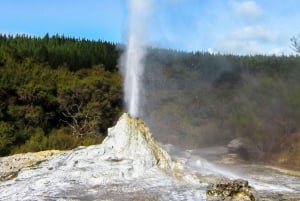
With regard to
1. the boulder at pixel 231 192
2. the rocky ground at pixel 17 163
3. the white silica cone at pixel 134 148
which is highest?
the white silica cone at pixel 134 148

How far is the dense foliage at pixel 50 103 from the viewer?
24.0 meters

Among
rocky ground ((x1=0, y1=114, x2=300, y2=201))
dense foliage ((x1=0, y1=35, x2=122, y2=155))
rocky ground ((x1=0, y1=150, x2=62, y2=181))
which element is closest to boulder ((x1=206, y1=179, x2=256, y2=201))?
rocky ground ((x1=0, y1=114, x2=300, y2=201))

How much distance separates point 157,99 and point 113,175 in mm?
21412

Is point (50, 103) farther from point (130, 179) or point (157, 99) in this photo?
point (130, 179)

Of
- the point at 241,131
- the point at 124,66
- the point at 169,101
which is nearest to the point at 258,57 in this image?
the point at 169,101

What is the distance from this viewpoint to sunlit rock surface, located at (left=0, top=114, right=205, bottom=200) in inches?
402

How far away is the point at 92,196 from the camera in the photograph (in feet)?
33.2

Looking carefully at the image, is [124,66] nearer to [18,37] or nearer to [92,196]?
[92,196]

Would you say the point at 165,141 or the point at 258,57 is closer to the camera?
the point at 165,141

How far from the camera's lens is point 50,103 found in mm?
→ 28359

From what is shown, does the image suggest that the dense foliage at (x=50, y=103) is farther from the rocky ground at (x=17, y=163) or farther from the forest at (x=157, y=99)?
the rocky ground at (x=17, y=163)

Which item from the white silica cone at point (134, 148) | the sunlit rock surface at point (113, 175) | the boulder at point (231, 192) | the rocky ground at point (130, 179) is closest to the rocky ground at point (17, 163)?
the rocky ground at point (130, 179)

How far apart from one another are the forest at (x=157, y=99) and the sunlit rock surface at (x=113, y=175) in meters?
9.71

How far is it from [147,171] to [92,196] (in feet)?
5.64
